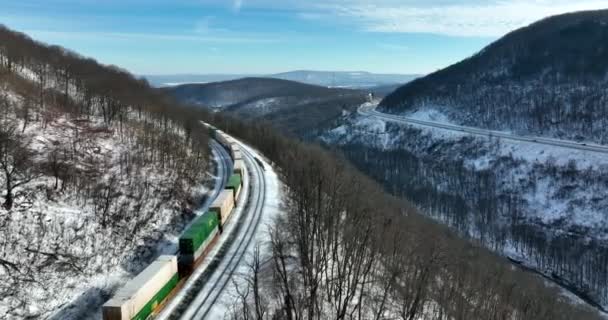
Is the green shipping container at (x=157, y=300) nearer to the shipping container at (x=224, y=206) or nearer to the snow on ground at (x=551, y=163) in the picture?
the shipping container at (x=224, y=206)

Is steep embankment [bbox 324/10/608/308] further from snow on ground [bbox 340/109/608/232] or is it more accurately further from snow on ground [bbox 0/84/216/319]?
snow on ground [bbox 0/84/216/319]

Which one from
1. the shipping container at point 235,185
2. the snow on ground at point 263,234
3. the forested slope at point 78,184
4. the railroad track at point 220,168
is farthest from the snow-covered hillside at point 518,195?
the forested slope at point 78,184

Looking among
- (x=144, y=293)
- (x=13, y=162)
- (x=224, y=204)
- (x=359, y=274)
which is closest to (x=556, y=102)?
(x=224, y=204)

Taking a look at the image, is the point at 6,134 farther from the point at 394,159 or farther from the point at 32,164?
the point at 394,159

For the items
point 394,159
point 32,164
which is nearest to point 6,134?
point 32,164


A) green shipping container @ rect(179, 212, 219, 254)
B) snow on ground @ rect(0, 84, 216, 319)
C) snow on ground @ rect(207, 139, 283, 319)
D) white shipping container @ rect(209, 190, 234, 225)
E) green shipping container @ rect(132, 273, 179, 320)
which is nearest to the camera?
green shipping container @ rect(132, 273, 179, 320)

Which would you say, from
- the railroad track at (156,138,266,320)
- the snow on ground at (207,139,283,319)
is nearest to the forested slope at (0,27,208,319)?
the railroad track at (156,138,266,320)

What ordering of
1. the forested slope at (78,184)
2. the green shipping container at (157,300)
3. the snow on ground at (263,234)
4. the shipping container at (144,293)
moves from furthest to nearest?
the forested slope at (78,184), the snow on ground at (263,234), the green shipping container at (157,300), the shipping container at (144,293)
